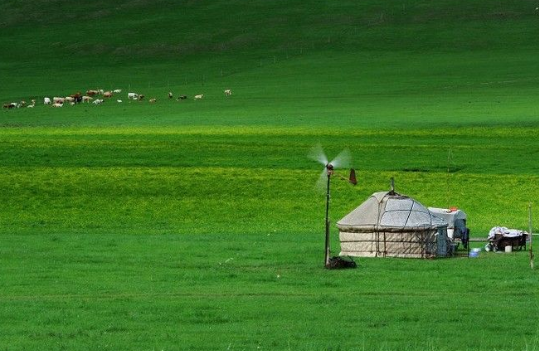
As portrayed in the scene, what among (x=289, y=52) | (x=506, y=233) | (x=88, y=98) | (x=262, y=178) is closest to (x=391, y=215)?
(x=506, y=233)

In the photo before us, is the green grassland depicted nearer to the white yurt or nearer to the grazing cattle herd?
the white yurt

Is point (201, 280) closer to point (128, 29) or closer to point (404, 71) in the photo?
point (404, 71)

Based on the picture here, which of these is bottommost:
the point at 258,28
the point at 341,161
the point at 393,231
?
the point at 393,231

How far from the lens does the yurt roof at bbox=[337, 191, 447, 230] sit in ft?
108

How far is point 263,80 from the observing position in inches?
4341

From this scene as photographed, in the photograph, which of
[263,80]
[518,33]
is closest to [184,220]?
Answer: [263,80]

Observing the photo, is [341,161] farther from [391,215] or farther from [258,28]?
[258,28]

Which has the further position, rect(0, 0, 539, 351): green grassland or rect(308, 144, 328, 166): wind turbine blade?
rect(308, 144, 328, 166): wind turbine blade

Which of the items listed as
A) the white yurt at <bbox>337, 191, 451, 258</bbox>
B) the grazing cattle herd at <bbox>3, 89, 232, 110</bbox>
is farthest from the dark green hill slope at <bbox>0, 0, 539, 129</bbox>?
the white yurt at <bbox>337, 191, 451, 258</bbox>

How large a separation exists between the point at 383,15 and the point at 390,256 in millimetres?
105672

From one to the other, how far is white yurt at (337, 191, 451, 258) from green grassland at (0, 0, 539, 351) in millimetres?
946

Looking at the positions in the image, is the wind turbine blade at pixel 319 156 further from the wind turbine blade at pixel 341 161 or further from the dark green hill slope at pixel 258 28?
the dark green hill slope at pixel 258 28

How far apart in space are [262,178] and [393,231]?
1778cm

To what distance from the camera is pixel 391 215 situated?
33.3 m
